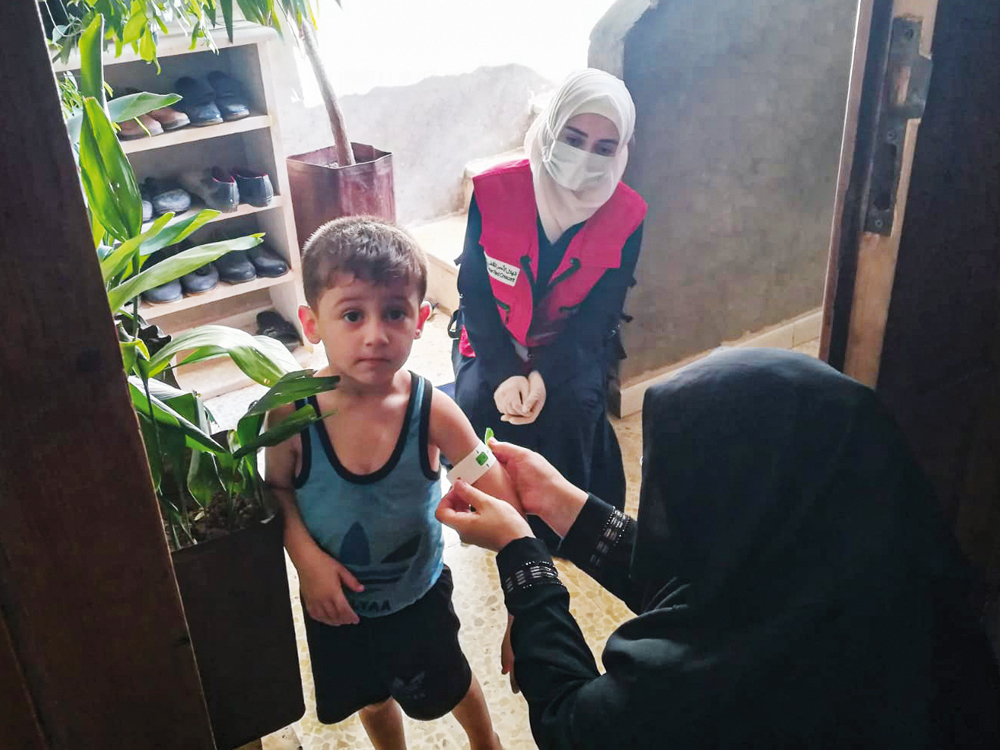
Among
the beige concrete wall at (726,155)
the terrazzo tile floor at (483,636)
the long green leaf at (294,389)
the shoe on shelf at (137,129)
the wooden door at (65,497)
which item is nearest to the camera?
the wooden door at (65,497)

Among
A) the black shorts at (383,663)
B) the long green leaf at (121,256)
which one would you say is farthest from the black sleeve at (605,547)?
the long green leaf at (121,256)

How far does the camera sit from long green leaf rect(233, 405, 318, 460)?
975 mm

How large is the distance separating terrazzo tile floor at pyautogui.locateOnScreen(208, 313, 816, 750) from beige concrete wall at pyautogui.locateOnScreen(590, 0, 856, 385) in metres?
0.43

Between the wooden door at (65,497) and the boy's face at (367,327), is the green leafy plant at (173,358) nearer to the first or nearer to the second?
the boy's face at (367,327)

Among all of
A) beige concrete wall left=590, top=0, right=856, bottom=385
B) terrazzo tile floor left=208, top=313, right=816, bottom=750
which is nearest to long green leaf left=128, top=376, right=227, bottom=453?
terrazzo tile floor left=208, top=313, right=816, bottom=750

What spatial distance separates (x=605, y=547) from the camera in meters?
1.17

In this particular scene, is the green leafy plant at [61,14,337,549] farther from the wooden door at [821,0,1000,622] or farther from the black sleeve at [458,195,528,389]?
the black sleeve at [458,195,528,389]

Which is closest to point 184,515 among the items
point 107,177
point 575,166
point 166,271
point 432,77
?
point 166,271

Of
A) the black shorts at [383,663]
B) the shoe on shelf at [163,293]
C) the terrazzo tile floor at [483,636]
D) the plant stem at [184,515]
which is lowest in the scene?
the terrazzo tile floor at [483,636]

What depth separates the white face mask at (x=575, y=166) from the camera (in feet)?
5.56

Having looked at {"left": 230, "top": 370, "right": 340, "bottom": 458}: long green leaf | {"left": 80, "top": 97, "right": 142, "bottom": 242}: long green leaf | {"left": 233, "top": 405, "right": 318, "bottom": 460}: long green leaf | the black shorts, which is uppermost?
{"left": 80, "top": 97, "right": 142, "bottom": 242}: long green leaf

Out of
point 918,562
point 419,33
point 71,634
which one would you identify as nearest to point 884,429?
point 918,562

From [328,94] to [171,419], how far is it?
1719 mm

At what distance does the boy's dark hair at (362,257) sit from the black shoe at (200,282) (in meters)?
1.45
